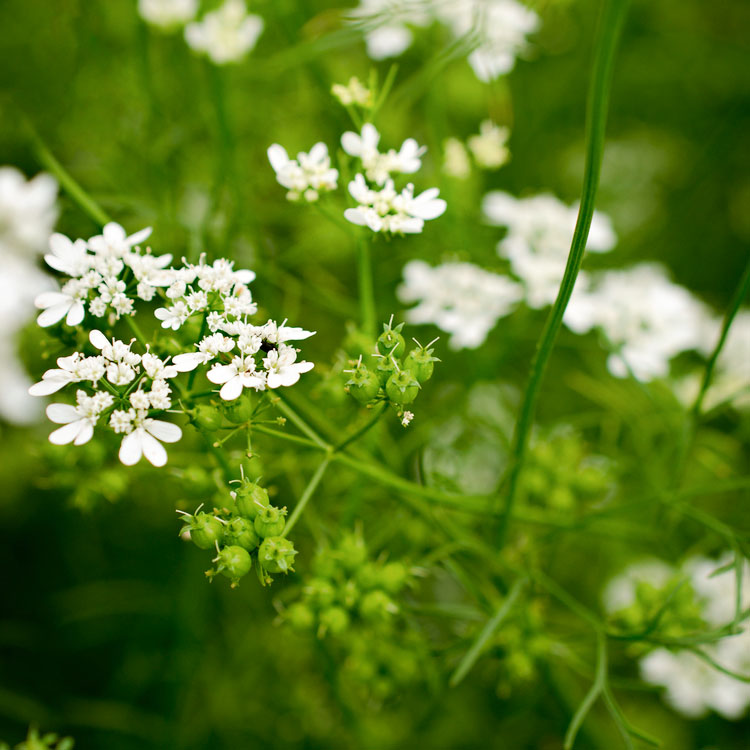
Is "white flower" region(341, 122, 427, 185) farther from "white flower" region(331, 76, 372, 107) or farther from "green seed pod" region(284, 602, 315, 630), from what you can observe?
"green seed pod" region(284, 602, 315, 630)

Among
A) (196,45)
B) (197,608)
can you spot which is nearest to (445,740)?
(197,608)

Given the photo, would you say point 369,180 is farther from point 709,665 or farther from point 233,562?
point 709,665

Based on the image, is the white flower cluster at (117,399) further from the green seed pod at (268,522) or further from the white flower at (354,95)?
the white flower at (354,95)

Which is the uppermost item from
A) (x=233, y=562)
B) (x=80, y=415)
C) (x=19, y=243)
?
(x=19, y=243)

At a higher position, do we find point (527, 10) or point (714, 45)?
point (714, 45)

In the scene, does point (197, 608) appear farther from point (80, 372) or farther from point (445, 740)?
point (80, 372)

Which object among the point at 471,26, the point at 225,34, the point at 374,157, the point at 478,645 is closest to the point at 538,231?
the point at 471,26
